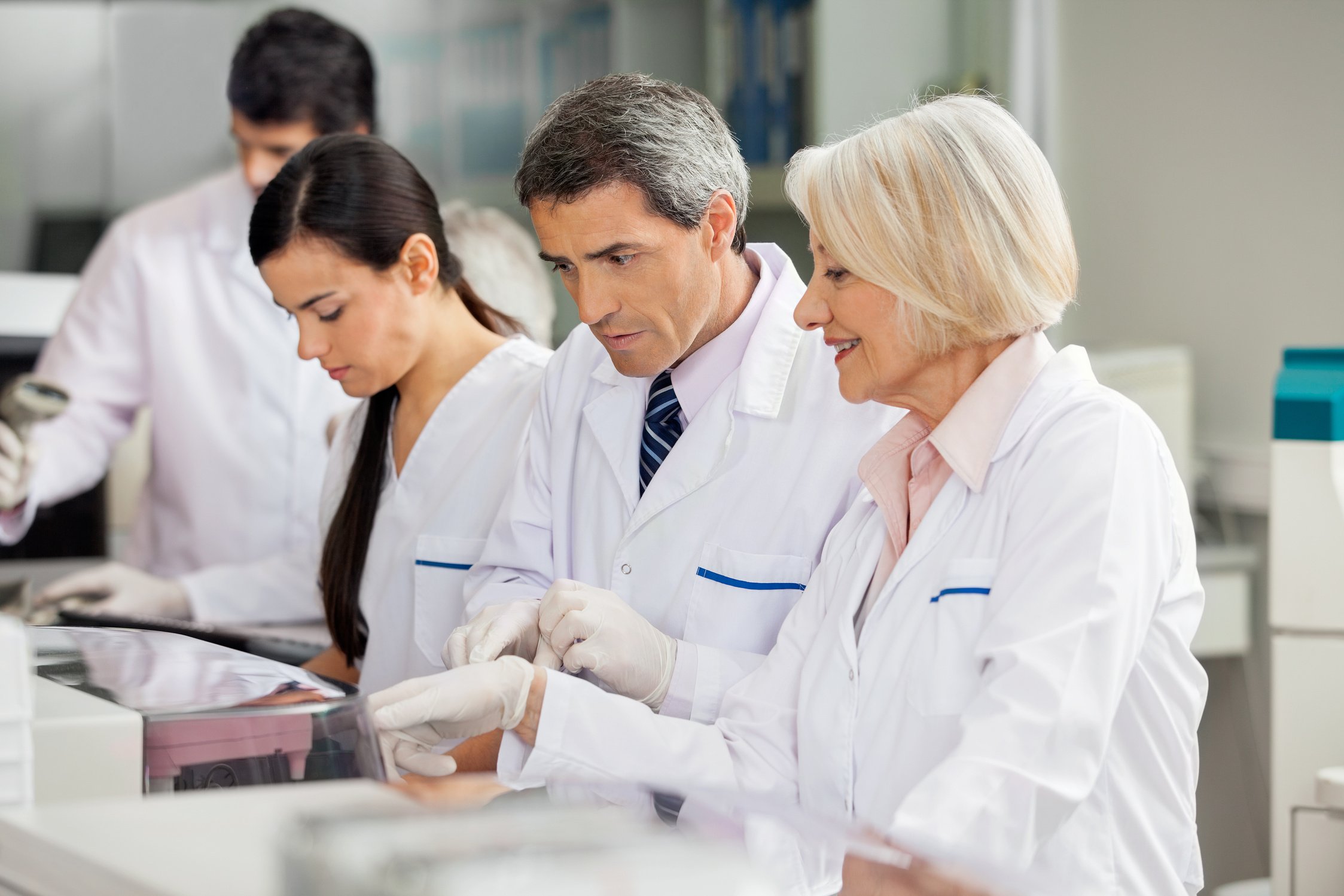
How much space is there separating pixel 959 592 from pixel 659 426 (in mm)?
480

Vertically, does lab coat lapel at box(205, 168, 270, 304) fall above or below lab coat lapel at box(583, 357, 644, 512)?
above

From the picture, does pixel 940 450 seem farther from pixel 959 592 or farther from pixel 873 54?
pixel 873 54

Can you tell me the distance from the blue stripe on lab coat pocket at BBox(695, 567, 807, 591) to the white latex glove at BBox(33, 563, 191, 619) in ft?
3.23

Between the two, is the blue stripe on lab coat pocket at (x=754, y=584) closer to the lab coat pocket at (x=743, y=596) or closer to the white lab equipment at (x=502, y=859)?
the lab coat pocket at (x=743, y=596)

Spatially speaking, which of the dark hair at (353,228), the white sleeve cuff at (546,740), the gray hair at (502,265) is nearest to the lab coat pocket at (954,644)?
the white sleeve cuff at (546,740)

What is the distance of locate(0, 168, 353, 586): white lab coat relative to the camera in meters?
2.38

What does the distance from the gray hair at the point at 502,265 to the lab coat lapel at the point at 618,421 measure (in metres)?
0.67

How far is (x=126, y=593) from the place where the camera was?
196 centimetres

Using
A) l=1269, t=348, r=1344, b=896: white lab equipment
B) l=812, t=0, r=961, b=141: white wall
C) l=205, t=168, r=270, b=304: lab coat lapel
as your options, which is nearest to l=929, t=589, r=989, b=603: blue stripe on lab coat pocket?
l=1269, t=348, r=1344, b=896: white lab equipment

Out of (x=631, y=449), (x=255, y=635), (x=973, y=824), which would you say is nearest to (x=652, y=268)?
(x=631, y=449)

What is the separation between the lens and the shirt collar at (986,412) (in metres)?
1.07

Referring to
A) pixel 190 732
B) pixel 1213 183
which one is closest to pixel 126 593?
pixel 190 732

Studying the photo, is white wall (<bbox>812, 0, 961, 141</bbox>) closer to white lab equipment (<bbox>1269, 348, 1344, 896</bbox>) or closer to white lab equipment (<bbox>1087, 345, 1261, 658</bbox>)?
white lab equipment (<bbox>1087, 345, 1261, 658</bbox>)

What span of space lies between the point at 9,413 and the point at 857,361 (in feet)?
4.88
